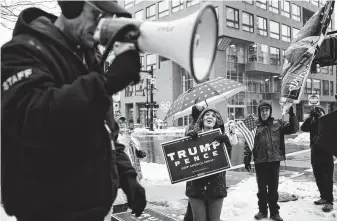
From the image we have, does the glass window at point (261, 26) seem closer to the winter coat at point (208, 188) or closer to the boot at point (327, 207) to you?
the boot at point (327, 207)

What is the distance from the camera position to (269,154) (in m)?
5.69

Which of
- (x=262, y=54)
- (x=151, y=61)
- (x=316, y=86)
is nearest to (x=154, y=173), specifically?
(x=262, y=54)

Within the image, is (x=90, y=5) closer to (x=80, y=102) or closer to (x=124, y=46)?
(x=124, y=46)

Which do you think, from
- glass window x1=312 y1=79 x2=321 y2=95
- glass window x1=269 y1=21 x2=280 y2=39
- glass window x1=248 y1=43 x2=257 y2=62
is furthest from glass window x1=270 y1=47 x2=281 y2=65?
glass window x1=312 y1=79 x2=321 y2=95

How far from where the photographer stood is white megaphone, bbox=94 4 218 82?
4.34ft

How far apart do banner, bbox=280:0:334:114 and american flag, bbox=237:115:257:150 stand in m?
1.91

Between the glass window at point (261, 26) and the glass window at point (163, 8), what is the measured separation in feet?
34.6

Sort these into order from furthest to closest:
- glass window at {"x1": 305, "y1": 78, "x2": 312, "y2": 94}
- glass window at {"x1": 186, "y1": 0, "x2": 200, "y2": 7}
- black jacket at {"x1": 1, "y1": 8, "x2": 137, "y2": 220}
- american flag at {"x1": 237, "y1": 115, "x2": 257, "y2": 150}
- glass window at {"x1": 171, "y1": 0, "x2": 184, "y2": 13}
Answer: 1. glass window at {"x1": 305, "y1": 78, "x2": 312, "y2": 94}
2. glass window at {"x1": 171, "y1": 0, "x2": 184, "y2": 13}
3. glass window at {"x1": 186, "y1": 0, "x2": 200, "y2": 7}
4. american flag at {"x1": 237, "y1": 115, "x2": 257, "y2": 150}
5. black jacket at {"x1": 1, "y1": 8, "x2": 137, "y2": 220}

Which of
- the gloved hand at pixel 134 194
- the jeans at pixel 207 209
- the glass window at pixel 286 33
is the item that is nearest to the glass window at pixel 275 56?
the glass window at pixel 286 33

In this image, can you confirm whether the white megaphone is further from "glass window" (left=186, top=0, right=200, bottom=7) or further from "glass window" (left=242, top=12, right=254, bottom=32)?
"glass window" (left=242, top=12, right=254, bottom=32)

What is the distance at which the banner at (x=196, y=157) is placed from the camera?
4.48 m

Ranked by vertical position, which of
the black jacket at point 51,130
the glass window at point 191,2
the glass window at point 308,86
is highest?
the glass window at point 191,2

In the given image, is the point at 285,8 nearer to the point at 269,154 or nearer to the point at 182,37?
the point at 269,154

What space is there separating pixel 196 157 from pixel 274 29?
135ft
